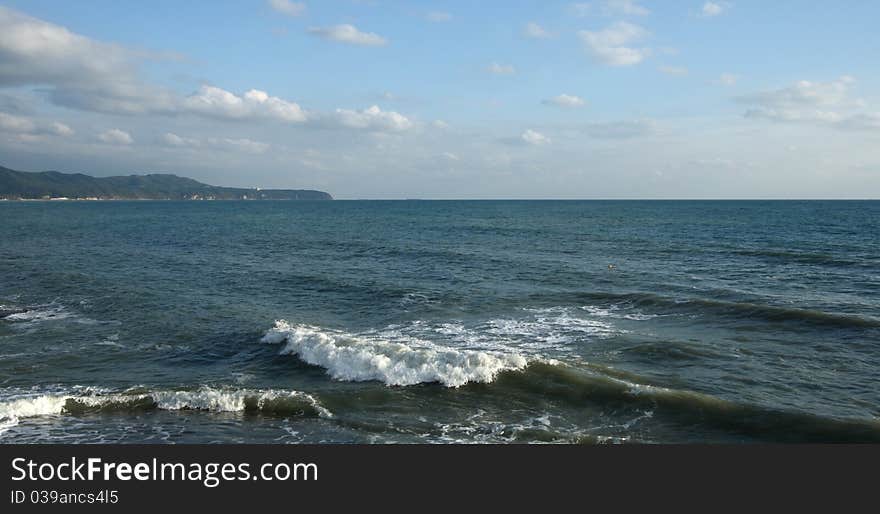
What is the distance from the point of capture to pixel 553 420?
59.8 ft

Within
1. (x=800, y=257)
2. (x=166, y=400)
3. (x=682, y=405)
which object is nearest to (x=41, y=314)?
(x=166, y=400)

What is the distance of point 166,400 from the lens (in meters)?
19.5

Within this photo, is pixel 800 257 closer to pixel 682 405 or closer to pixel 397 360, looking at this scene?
pixel 682 405

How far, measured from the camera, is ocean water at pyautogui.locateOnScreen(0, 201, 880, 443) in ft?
58.3


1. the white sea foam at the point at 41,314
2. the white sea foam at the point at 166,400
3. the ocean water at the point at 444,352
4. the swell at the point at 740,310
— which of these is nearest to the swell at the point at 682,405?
the ocean water at the point at 444,352

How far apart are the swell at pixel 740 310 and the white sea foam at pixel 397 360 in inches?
556

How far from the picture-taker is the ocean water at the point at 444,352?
699 inches

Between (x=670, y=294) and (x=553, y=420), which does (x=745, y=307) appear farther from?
(x=553, y=420)

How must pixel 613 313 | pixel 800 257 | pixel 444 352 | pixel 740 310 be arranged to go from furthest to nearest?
1. pixel 800 257
2. pixel 613 313
3. pixel 740 310
4. pixel 444 352

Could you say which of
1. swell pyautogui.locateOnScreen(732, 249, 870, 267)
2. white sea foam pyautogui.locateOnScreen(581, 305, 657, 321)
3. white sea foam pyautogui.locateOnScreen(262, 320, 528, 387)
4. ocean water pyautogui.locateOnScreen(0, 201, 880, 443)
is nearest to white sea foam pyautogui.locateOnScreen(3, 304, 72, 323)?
ocean water pyautogui.locateOnScreen(0, 201, 880, 443)

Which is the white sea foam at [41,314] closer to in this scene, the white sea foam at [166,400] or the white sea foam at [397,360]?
the white sea foam at [166,400]

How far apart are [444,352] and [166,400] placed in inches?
411

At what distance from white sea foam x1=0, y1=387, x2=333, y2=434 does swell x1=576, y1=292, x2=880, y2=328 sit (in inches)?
879

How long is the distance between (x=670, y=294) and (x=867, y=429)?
773 inches
